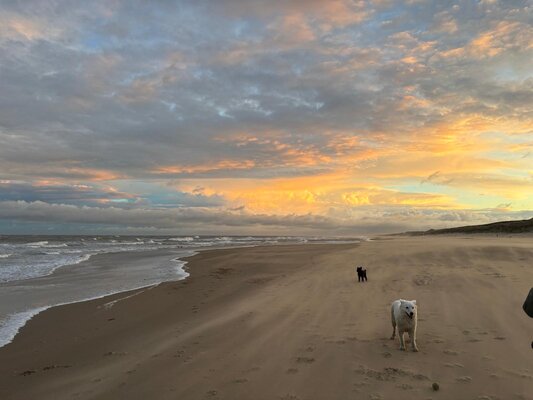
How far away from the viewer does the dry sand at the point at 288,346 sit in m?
5.73

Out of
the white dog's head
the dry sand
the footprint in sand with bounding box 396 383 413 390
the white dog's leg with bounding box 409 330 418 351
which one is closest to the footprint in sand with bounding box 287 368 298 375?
the dry sand

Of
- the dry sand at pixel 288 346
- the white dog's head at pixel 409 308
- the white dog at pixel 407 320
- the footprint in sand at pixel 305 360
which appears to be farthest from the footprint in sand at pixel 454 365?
the footprint in sand at pixel 305 360

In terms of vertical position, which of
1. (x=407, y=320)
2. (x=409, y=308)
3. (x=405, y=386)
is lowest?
Answer: (x=405, y=386)

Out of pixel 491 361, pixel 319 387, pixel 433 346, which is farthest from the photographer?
pixel 433 346

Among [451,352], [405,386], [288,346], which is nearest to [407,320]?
[451,352]

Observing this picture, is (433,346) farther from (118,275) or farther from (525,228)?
(525,228)

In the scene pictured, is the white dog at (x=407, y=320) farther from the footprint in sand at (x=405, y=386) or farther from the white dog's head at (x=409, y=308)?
the footprint in sand at (x=405, y=386)

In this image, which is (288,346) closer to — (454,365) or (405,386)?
(405,386)

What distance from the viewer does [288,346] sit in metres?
7.37

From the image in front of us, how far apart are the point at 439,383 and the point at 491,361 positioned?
1248 mm

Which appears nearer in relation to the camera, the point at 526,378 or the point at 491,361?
the point at 526,378

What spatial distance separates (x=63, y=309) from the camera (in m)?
12.2

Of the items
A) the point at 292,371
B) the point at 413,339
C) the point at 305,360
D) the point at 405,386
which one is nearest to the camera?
the point at 405,386

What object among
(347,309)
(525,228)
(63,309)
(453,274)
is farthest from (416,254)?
(525,228)
